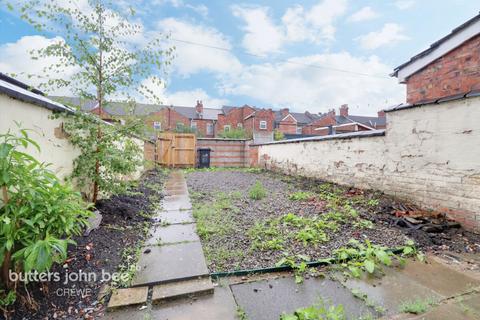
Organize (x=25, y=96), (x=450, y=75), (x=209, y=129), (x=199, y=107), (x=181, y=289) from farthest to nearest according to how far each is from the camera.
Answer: (x=199, y=107) < (x=209, y=129) < (x=450, y=75) < (x=25, y=96) < (x=181, y=289)

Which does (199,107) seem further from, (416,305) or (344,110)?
(416,305)

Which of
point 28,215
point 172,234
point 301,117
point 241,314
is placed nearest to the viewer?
point 28,215

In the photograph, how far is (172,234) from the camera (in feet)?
8.91

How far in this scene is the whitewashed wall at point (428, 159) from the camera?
2795mm

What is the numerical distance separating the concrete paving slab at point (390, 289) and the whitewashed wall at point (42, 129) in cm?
276

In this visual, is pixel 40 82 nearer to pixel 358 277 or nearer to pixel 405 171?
pixel 358 277

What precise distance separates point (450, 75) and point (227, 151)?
32.6 feet

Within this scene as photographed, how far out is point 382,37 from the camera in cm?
680

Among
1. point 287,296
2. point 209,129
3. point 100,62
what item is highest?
point 209,129

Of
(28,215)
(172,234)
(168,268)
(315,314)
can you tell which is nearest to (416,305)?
(315,314)

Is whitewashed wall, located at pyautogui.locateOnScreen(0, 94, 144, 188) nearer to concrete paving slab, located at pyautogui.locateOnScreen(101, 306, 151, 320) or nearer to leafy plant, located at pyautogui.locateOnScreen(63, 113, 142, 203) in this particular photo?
leafy plant, located at pyautogui.locateOnScreen(63, 113, 142, 203)

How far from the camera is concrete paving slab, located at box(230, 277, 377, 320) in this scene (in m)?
1.46

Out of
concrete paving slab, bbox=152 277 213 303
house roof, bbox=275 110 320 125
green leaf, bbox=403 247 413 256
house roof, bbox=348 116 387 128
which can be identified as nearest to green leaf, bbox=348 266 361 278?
green leaf, bbox=403 247 413 256

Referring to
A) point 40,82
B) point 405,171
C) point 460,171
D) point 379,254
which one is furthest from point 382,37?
point 40,82
